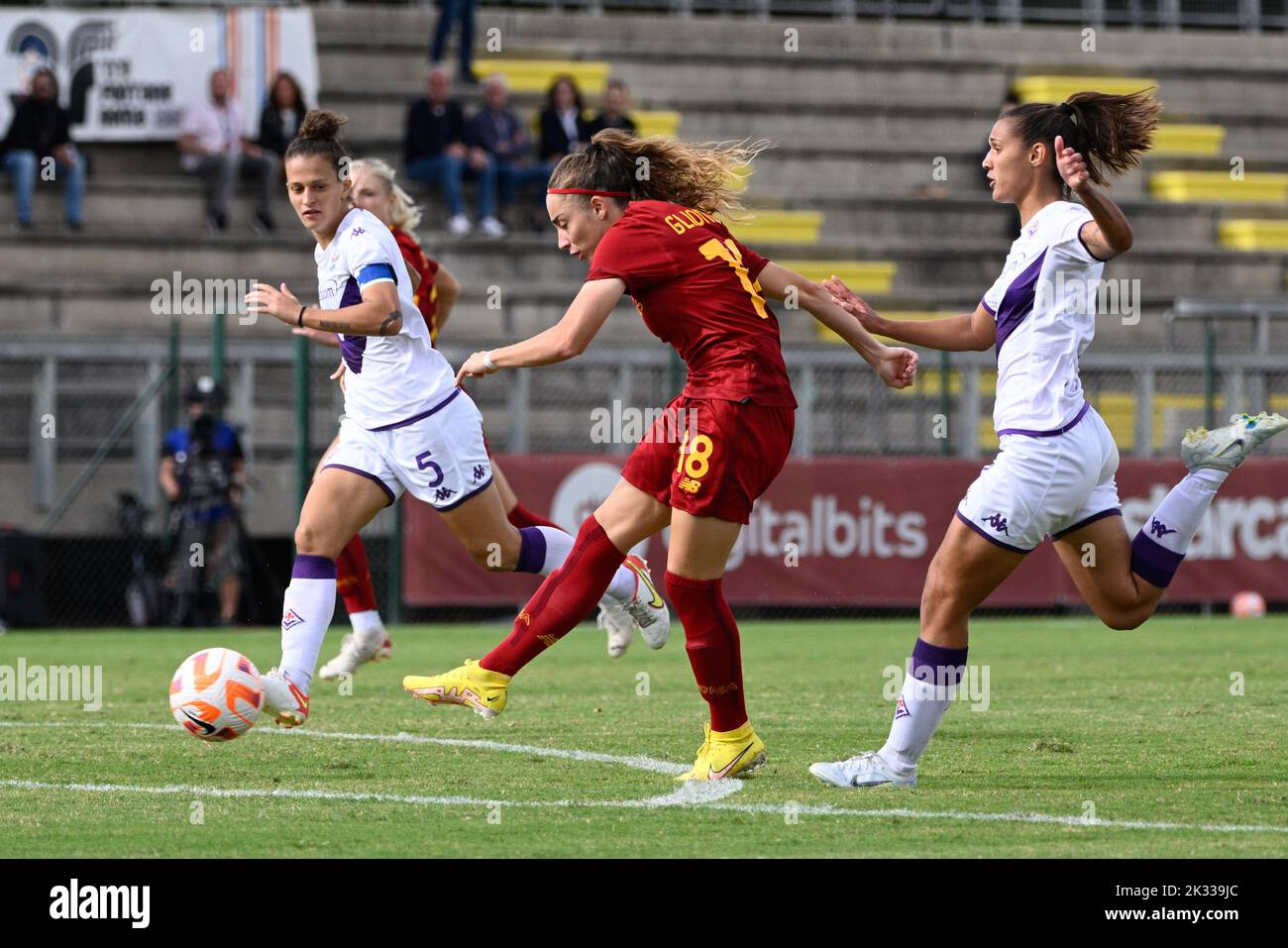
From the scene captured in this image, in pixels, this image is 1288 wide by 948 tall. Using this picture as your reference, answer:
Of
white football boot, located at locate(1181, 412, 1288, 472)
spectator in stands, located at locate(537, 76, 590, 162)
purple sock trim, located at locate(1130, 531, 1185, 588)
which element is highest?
spectator in stands, located at locate(537, 76, 590, 162)

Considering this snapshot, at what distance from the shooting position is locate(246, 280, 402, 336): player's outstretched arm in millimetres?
6891

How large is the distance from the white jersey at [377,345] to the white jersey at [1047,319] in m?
2.35

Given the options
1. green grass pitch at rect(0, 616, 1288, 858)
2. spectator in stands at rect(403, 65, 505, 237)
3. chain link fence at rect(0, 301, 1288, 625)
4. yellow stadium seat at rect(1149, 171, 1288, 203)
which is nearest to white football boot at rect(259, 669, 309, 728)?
green grass pitch at rect(0, 616, 1288, 858)

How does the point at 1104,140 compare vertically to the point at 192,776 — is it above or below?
above

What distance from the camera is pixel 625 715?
884 centimetres

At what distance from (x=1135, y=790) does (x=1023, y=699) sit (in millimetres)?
3143

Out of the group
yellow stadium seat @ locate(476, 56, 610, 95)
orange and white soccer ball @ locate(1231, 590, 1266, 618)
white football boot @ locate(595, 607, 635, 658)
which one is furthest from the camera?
yellow stadium seat @ locate(476, 56, 610, 95)

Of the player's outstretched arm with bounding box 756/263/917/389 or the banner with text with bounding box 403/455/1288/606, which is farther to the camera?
the banner with text with bounding box 403/455/1288/606

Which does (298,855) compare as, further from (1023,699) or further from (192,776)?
(1023,699)

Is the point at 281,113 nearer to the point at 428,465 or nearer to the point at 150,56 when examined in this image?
the point at 150,56

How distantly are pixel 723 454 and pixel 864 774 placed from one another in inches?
46.0

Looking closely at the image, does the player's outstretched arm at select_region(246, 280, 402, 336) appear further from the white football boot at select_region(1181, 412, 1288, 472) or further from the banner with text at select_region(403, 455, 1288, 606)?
the banner with text at select_region(403, 455, 1288, 606)

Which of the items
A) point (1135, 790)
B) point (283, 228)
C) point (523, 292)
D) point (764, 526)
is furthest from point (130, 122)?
point (1135, 790)

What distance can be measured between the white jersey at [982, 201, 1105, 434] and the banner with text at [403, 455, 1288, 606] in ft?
32.0
